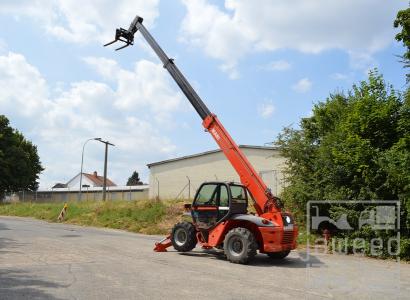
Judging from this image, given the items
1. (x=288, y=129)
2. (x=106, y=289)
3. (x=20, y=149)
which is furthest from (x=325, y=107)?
(x=20, y=149)

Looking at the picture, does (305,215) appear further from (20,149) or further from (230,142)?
(20,149)

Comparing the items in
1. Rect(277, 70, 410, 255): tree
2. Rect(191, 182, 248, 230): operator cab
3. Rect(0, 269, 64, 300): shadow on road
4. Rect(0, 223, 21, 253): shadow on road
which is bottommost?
Rect(0, 269, 64, 300): shadow on road

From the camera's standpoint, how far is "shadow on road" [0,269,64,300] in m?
7.80

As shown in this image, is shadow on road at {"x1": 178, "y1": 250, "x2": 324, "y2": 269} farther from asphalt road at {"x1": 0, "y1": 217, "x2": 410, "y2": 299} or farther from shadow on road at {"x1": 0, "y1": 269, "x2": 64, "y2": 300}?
shadow on road at {"x1": 0, "y1": 269, "x2": 64, "y2": 300}

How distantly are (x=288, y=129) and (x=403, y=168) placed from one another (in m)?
8.84

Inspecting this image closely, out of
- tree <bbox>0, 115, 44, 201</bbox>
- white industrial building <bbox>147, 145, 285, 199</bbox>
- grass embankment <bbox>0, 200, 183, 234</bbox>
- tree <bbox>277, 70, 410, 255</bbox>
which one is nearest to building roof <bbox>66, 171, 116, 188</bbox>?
tree <bbox>0, 115, 44, 201</bbox>

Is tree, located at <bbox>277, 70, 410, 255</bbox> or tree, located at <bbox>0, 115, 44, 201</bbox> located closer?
tree, located at <bbox>277, 70, 410, 255</bbox>

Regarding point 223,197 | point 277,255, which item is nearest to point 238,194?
point 223,197

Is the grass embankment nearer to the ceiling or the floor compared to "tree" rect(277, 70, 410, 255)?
nearer to the floor

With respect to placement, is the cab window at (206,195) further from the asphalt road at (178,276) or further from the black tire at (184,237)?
the asphalt road at (178,276)

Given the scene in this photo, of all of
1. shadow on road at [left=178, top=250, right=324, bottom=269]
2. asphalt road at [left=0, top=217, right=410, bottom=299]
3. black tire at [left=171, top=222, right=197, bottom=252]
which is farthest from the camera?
black tire at [left=171, top=222, right=197, bottom=252]

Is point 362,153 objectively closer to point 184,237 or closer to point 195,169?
point 184,237

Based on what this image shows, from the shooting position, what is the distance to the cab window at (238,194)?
45.8 ft

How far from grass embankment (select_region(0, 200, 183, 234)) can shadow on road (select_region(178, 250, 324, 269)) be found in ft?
31.8
